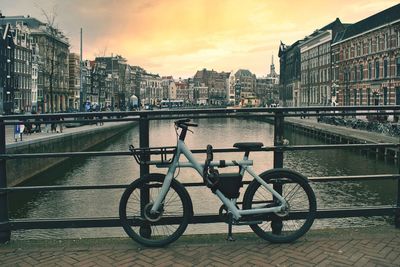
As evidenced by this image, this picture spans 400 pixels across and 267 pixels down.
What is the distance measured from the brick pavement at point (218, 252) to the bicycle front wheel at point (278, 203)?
118 millimetres

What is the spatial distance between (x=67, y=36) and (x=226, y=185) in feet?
165

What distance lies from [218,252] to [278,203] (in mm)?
879

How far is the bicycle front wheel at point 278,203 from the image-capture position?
4426mm

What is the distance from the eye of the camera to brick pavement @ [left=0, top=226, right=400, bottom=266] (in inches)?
155

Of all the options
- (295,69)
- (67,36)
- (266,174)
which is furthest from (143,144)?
(295,69)

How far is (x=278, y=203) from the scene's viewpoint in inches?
179

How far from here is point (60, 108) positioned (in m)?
94.8

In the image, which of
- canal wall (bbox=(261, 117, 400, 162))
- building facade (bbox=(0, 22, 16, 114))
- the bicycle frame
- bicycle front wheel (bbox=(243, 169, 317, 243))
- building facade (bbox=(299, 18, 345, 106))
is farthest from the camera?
building facade (bbox=(299, 18, 345, 106))

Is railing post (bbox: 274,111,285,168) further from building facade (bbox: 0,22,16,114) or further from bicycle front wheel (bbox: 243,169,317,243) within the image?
building facade (bbox: 0,22,16,114)

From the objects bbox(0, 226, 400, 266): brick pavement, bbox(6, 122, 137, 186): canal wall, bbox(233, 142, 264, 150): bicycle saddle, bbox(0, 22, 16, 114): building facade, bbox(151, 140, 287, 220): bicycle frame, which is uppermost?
bbox(0, 22, 16, 114): building facade

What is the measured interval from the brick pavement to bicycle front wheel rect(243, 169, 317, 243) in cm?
12

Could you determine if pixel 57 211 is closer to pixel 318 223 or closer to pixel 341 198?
pixel 318 223

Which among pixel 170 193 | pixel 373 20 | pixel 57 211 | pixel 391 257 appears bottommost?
pixel 57 211

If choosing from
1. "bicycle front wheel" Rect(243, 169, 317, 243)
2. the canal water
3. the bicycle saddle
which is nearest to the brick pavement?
"bicycle front wheel" Rect(243, 169, 317, 243)
